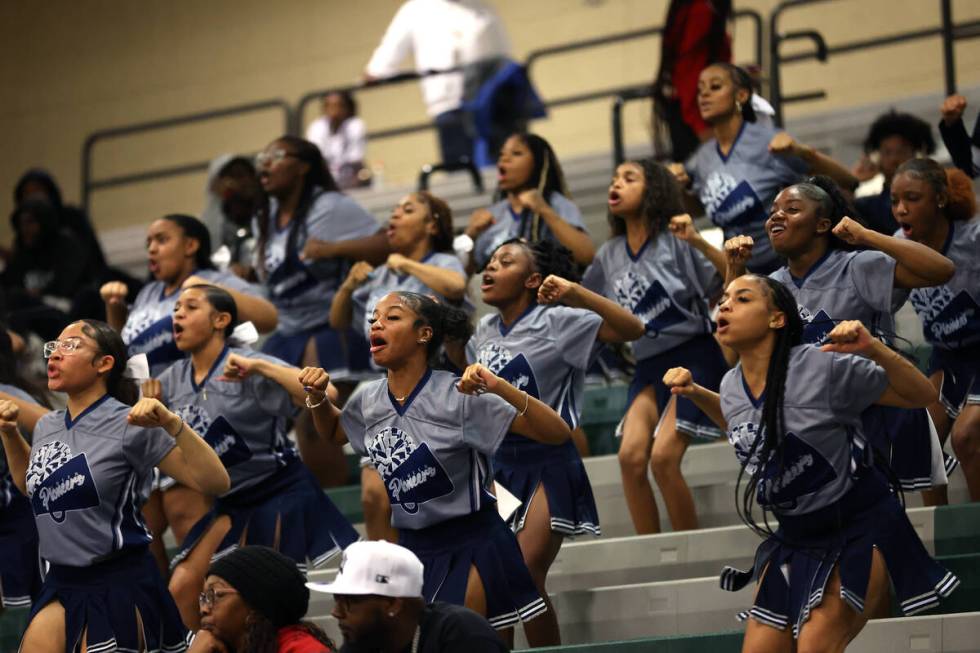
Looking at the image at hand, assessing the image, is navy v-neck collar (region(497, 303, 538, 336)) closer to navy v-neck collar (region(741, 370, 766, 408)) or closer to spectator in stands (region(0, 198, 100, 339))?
navy v-neck collar (region(741, 370, 766, 408))

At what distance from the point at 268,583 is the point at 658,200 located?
278 centimetres

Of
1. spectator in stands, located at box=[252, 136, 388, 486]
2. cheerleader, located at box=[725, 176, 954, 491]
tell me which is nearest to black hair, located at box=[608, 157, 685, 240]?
cheerleader, located at box=[725, 176, 954, 491]

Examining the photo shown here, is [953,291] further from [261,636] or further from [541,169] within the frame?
[261,636]

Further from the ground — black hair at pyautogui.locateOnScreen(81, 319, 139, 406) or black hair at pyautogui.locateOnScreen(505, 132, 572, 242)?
black hair at pyautogui.locateOnScreen(505, 132, 572, 242)

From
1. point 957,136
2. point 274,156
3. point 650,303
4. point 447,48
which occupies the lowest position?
point 650,303

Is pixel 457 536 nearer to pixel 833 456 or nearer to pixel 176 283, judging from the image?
pixel 833 456

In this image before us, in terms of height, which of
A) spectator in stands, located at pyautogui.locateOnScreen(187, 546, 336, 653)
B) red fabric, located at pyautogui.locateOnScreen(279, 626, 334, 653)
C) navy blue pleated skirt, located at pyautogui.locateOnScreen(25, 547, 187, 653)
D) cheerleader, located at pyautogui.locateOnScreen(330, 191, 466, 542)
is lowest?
navy blue pleated skirt, located at pyautogui.locateOnScreen(25, 547, 187, 653)

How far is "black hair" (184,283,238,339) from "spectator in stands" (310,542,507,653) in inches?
83.6

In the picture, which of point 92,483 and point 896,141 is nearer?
point 92,483

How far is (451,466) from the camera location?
5539 millimetres

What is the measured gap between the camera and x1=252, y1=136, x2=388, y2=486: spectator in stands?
7641 millimetres

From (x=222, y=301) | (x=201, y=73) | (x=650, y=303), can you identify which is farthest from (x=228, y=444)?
(x=201, y=73)

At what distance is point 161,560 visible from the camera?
6809 mm

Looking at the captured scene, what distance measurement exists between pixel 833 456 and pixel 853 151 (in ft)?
16.1
